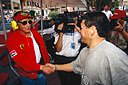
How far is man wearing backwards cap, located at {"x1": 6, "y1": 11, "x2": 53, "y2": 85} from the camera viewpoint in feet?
9.44

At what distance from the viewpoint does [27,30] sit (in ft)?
10.4

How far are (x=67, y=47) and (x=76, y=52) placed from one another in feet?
0.60

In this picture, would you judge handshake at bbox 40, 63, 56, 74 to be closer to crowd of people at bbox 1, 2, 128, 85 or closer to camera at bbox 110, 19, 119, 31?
crowd of people at bbox 1, 2, 128, 85

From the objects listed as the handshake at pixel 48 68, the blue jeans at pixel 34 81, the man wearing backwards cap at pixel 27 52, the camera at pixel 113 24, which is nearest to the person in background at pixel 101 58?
the handshake at pixel 48 68

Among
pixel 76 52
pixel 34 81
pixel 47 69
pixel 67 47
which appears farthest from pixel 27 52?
pixel 76 52

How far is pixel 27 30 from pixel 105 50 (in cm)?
→ 176

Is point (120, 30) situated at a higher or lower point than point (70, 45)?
higher

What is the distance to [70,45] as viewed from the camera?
11.8 ft

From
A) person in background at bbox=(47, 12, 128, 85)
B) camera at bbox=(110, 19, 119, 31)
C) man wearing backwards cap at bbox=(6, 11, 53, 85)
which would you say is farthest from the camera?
camera at bbox=(110, 19, 119, 31)

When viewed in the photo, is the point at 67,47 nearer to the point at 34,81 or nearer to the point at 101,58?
the point at 34,81

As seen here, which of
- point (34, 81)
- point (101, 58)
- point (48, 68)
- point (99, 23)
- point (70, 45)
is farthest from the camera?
point (70, 45)

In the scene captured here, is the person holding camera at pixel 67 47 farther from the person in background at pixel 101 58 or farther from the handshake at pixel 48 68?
the person in background at pixel 101 58

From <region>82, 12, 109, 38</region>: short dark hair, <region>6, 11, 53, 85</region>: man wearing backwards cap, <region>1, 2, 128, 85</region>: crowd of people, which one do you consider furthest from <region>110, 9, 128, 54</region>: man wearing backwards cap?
<region>82, 12, 109, 38</region>: short dark hair

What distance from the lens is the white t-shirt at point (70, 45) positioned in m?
3.60
